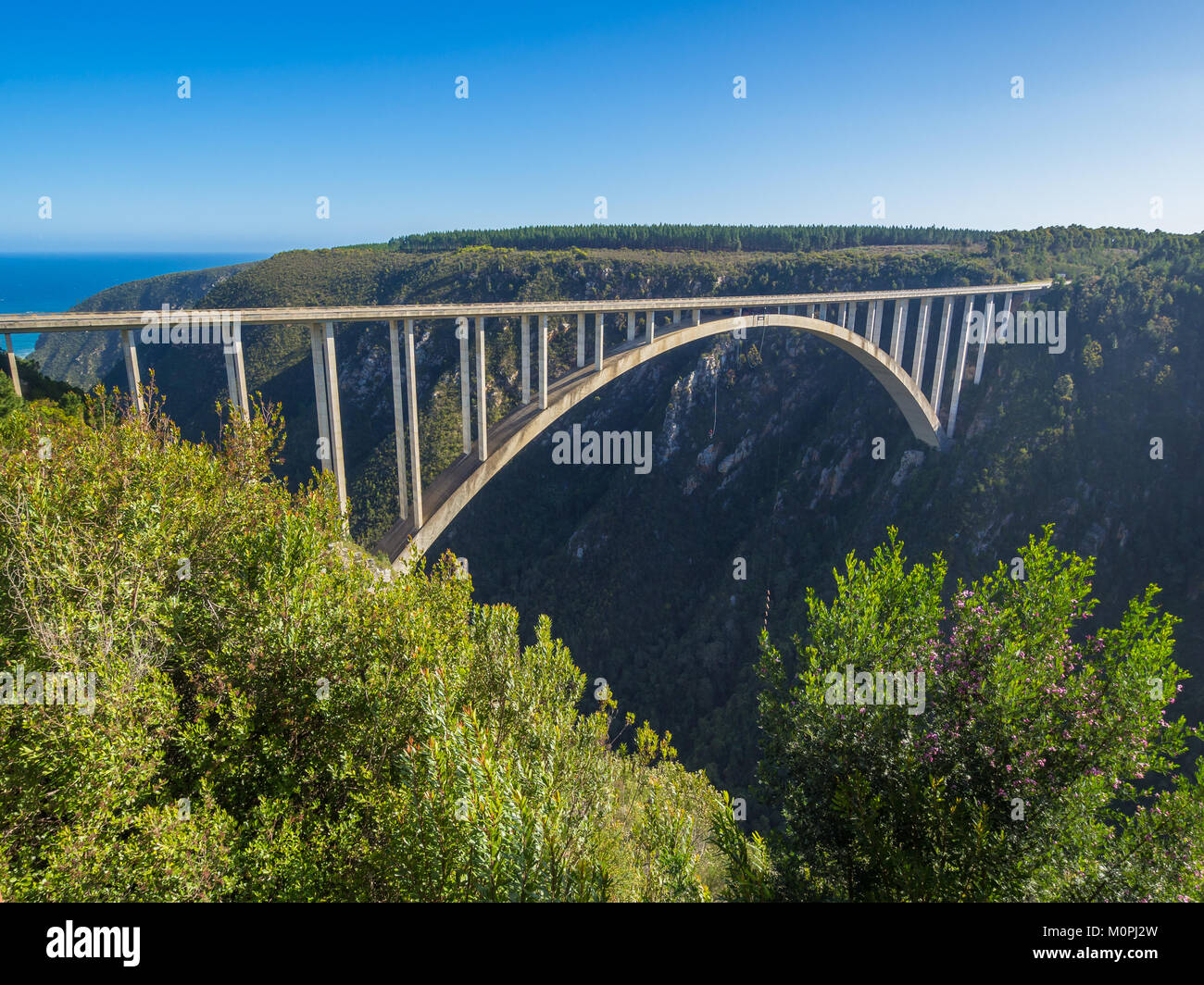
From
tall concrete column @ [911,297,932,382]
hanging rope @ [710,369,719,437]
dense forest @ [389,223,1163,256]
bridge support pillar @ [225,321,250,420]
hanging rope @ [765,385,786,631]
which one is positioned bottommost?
hanging rope @ [765,385,786,631]

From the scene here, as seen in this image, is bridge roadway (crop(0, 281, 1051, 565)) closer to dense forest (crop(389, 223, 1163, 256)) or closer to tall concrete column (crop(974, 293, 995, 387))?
tall concrete column (crop(974, 293, 995, 387))

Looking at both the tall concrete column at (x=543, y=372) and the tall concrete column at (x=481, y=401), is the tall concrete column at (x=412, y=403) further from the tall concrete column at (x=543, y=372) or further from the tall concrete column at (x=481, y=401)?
the tall concrete column at (x=543, y=372)

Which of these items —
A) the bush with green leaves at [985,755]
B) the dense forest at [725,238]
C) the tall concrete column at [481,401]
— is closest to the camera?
the bush with green leaves at [985,755]

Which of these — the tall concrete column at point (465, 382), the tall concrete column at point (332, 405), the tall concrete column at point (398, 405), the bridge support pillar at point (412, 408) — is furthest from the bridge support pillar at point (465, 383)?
the tall concrete column at point (332, 405)

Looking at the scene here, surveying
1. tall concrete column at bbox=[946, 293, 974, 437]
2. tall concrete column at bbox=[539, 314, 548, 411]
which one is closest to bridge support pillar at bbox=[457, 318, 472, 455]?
tall concrete column at bbox=[539, 314, 548, 411]

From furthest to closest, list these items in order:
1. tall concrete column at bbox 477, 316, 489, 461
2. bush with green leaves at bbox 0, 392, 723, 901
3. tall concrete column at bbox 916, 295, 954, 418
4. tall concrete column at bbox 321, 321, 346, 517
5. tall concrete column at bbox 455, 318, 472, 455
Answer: tall concrete column at bbox 916, 295, 954, 418 < tall concrete column at bbox 477, 316, 489, 461 < tall concrete column at bbox 455, 318, 472, 455 < tall concrete column at bbox 321, 321, 346, 517 < bush with green leaves at bbox 0, 392, 723, 901

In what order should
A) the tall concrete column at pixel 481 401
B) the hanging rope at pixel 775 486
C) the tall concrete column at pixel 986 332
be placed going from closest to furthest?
the tall concrete column at pixel 481 401 < the tall concrete column at pixel 986 332 < the hanging rope at pixel 775 486

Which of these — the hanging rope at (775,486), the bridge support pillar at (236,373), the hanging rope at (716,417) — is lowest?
the hanging rope at (775,486)
